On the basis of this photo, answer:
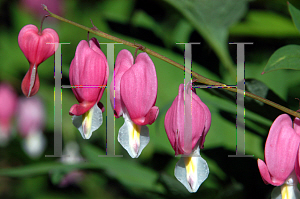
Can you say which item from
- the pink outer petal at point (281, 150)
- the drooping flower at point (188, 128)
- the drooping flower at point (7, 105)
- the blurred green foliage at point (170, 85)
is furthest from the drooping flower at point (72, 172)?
the pink outer petal at point (281, 150)

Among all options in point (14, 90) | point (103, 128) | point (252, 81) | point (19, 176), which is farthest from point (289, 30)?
point (14, 90)

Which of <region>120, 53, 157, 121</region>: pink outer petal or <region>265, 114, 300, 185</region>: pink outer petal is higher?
<region>120, 53, 157, 121</region>: pink outer petal

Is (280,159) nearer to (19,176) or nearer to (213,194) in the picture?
(213,194)

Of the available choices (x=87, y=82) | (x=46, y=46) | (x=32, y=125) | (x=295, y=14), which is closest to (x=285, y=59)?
(x=295, y=14)

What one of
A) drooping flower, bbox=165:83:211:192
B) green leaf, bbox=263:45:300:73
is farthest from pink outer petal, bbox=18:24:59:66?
green leaf, bbox=263:45:300:73

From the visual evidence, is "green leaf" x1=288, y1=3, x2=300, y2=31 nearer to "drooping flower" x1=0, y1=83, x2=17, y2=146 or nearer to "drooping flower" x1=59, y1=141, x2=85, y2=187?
"drooping flower" x1=59, y1=141, x2=85, y2=187

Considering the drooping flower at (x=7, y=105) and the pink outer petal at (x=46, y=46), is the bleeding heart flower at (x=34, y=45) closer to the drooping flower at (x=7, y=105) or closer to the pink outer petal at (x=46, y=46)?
the pink outer petal at (x=46, y=46)
